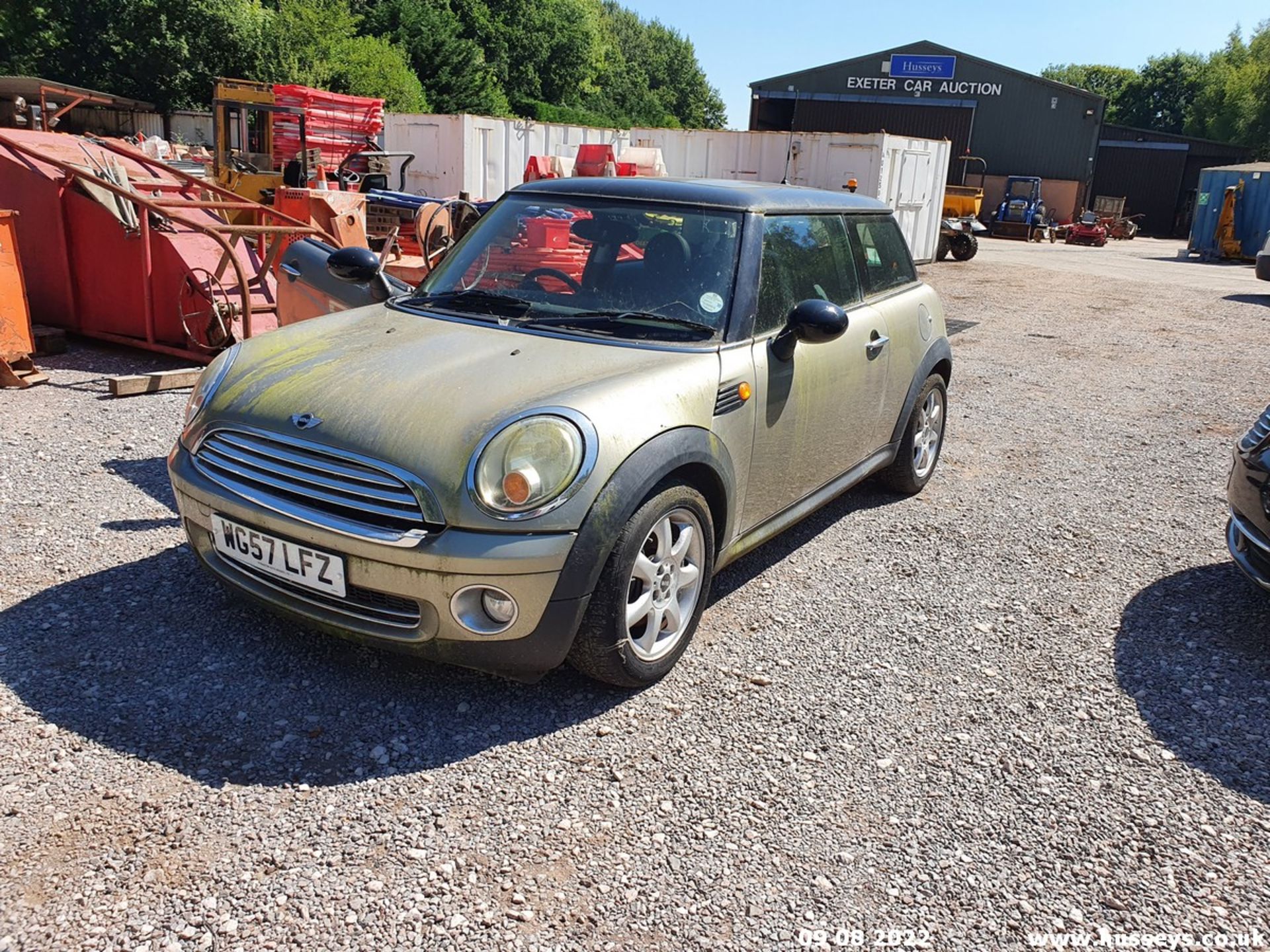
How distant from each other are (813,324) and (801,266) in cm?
62

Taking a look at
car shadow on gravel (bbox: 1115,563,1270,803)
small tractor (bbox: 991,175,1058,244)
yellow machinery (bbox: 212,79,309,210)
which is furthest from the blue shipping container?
car shadow on gravel (bbox: 1115,563,1270,803)

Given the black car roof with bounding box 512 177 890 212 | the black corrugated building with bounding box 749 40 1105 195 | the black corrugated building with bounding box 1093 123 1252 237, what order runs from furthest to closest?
the black corrugated building with bounding box 1093 123 1252 237, the black corrugated building with bounding box 749 40 1105 195, the black car roof with bounding box 512 177 890 212

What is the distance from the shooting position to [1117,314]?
14.5 m

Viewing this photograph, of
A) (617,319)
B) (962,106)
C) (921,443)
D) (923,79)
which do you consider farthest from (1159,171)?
(617,319)

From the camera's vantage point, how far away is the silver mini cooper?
2877 mm

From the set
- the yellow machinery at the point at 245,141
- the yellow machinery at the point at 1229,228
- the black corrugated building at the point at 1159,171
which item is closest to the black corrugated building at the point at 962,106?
the black corrugated building at the point at 1159,171

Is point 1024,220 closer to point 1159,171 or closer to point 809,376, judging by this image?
point 1159,171

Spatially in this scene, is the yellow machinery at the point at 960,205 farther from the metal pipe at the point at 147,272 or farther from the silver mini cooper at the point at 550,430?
the silver mini cooper at the point at 550,430

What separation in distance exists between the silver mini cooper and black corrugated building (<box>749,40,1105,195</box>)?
122ft

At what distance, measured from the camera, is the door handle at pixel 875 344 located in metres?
4.54

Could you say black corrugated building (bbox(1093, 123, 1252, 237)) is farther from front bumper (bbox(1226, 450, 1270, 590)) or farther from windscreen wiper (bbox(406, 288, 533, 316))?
windscreen wiper (bbox(406, 288, 533, 316))

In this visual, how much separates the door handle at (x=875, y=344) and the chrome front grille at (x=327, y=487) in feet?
8.08

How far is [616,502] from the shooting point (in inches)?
116

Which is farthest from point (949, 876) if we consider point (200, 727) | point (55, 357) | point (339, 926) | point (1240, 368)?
point (1240, 368)
